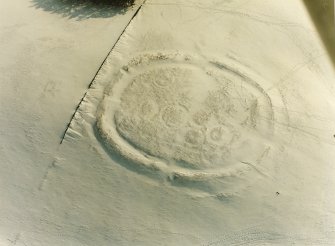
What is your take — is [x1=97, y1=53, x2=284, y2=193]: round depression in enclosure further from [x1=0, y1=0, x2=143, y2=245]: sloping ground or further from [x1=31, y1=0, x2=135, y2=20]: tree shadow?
[x1=31, y1=0, x2=135, y2=20]: tree shadow

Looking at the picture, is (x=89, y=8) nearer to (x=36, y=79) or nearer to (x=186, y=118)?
(x=36, y=79)

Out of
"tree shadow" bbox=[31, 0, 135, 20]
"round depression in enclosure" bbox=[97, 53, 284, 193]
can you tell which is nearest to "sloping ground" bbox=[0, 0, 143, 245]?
"tree shadow" bbox=[31, 0, 135, 20]

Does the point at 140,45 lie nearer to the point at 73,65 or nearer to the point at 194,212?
the point at 73,65

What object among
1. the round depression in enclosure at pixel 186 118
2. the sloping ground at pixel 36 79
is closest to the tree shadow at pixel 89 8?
the sloping ground at pixel 36 79

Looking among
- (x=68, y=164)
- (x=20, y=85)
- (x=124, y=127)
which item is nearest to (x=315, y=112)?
(x=124, y=127)

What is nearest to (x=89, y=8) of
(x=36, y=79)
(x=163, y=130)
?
(x=36, y=79)

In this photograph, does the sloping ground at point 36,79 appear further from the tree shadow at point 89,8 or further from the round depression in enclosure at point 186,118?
the round depression in enclosure at point 186,118
